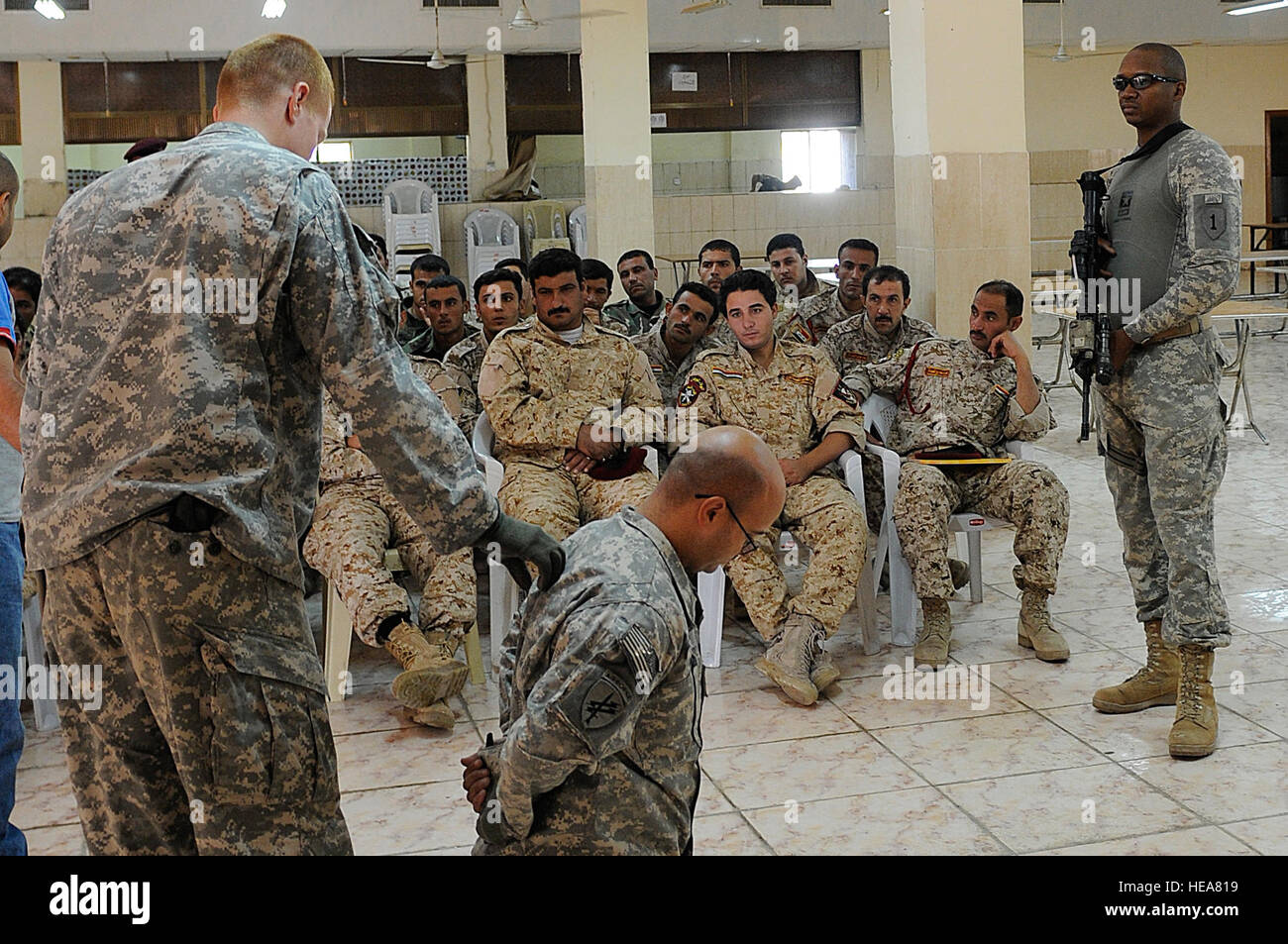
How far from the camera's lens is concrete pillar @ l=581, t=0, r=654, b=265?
9031mm

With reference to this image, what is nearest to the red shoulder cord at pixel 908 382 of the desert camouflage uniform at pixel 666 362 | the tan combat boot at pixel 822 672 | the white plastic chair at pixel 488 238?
the desert camouflage uniform at pixel 666 362

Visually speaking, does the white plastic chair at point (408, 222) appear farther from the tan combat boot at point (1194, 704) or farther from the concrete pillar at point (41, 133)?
the tan combat boot at point (1194, 704)

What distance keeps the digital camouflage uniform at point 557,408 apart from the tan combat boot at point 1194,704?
1.62m

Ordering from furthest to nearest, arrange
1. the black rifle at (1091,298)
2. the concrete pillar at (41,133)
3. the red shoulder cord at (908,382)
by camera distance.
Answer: the concrete pillar at (41,133)
the red shoulder cord at (908,382)
the black rifle at (1091,298)

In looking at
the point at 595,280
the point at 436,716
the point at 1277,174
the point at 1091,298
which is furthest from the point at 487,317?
the point at 1277,174

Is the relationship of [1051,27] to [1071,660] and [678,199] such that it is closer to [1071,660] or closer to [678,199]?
[678,199]

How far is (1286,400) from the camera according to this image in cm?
829

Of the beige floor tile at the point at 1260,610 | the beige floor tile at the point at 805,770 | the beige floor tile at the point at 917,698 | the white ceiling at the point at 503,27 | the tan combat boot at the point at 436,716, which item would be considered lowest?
the beige floor tile at the point at 805,770

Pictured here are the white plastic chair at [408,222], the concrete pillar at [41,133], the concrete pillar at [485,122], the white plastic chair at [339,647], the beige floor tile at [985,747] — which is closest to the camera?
the beige floor tile at [985,747]

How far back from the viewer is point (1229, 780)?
3025mm

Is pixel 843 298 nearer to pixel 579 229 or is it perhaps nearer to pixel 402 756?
pixel 402 756

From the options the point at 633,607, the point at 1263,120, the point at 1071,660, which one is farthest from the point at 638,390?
the point at 1263,120

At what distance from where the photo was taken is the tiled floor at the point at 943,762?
9.27 feet

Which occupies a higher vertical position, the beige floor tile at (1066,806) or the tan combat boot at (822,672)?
the tan combat boot at (822,672)
